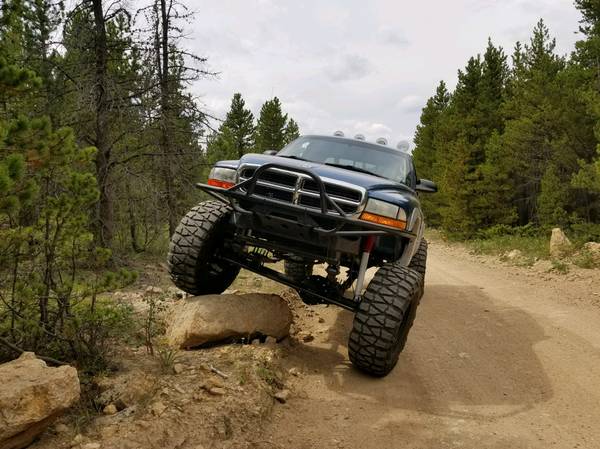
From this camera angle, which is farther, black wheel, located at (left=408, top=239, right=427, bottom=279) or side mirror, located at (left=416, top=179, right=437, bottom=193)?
black wheel, located at (left=408, top=239, right=427, bottom=279)

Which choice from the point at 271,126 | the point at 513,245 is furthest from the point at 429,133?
the point at 513,245

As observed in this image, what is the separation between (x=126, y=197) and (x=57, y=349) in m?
6.85

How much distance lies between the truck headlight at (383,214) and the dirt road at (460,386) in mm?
1571

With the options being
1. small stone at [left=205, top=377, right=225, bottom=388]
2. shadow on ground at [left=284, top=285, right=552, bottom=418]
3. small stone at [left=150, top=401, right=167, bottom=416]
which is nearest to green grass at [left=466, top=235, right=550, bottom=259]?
shadow on ground at [left=284, top=285, right=552, bottom=418]

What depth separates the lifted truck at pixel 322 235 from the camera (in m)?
4.48

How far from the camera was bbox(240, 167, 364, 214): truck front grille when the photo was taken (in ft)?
15.0

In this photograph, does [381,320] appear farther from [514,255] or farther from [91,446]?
[514,255]

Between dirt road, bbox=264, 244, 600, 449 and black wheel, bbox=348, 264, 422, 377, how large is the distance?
0.87ft

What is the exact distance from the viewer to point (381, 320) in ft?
14.6

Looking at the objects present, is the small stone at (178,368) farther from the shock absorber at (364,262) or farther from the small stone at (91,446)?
the shock absorber at (364,262)

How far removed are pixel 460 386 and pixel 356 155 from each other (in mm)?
3004

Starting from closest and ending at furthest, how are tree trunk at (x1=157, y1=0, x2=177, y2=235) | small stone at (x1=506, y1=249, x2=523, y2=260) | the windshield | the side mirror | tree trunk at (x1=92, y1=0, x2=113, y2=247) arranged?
the windshield → the side mirror → tree trunk at (x1=92, y1=0, x2=113, y2=247) → tree trunk at (x1=157, y1=0, x2=177, y2=235) → small stone at (x1=506, y1=249, x2=523, y2=260)

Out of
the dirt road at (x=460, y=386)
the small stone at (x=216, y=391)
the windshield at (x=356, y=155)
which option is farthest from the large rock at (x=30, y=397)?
the windshield at (x=356, y=155)

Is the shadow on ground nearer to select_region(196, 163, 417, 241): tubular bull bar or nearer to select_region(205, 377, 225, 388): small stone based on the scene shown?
select_region(205, 377, 225, 388): small stone
